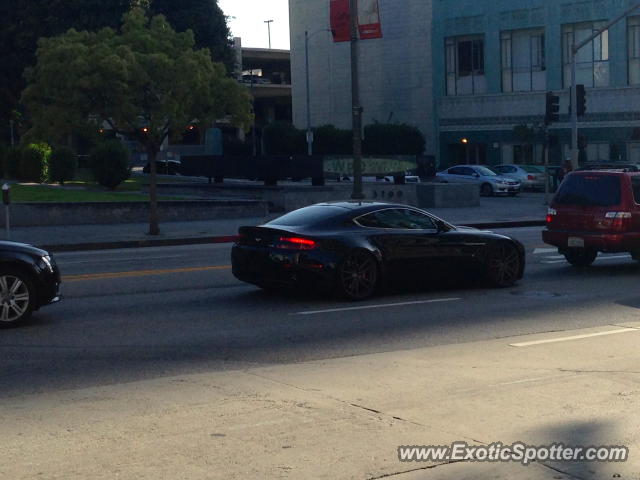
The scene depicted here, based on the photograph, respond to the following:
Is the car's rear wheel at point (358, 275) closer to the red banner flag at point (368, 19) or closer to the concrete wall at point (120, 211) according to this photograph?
the concrete wall at point (120, 211)

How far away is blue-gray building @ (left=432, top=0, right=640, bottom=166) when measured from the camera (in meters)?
61.2

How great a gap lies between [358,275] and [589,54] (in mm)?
51444

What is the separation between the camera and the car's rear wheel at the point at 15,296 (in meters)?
12.2

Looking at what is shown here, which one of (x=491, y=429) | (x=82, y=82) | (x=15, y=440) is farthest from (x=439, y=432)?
(x=82, y=82)

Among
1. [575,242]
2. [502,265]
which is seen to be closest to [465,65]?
[575,242]

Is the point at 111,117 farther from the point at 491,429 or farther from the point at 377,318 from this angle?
the point at 491,429

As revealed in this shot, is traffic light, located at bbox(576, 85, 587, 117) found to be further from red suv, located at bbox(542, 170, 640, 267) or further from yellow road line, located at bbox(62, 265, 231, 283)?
yellow road line, located at bbox(62, 265, 231, 283)

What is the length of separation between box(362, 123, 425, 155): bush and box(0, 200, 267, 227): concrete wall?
3376 cm

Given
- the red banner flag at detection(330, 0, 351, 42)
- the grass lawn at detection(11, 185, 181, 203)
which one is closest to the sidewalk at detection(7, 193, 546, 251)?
the grass lawn at detection(11, 185, 181, 203)

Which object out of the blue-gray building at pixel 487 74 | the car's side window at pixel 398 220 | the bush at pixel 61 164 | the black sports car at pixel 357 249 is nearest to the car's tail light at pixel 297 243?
the black sports car at pixel 357 249

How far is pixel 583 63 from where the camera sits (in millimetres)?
62688

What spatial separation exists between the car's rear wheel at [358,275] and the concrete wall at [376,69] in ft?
185

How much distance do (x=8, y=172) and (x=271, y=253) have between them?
37.1 meters

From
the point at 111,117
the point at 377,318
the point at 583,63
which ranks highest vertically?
the point at 583,63
